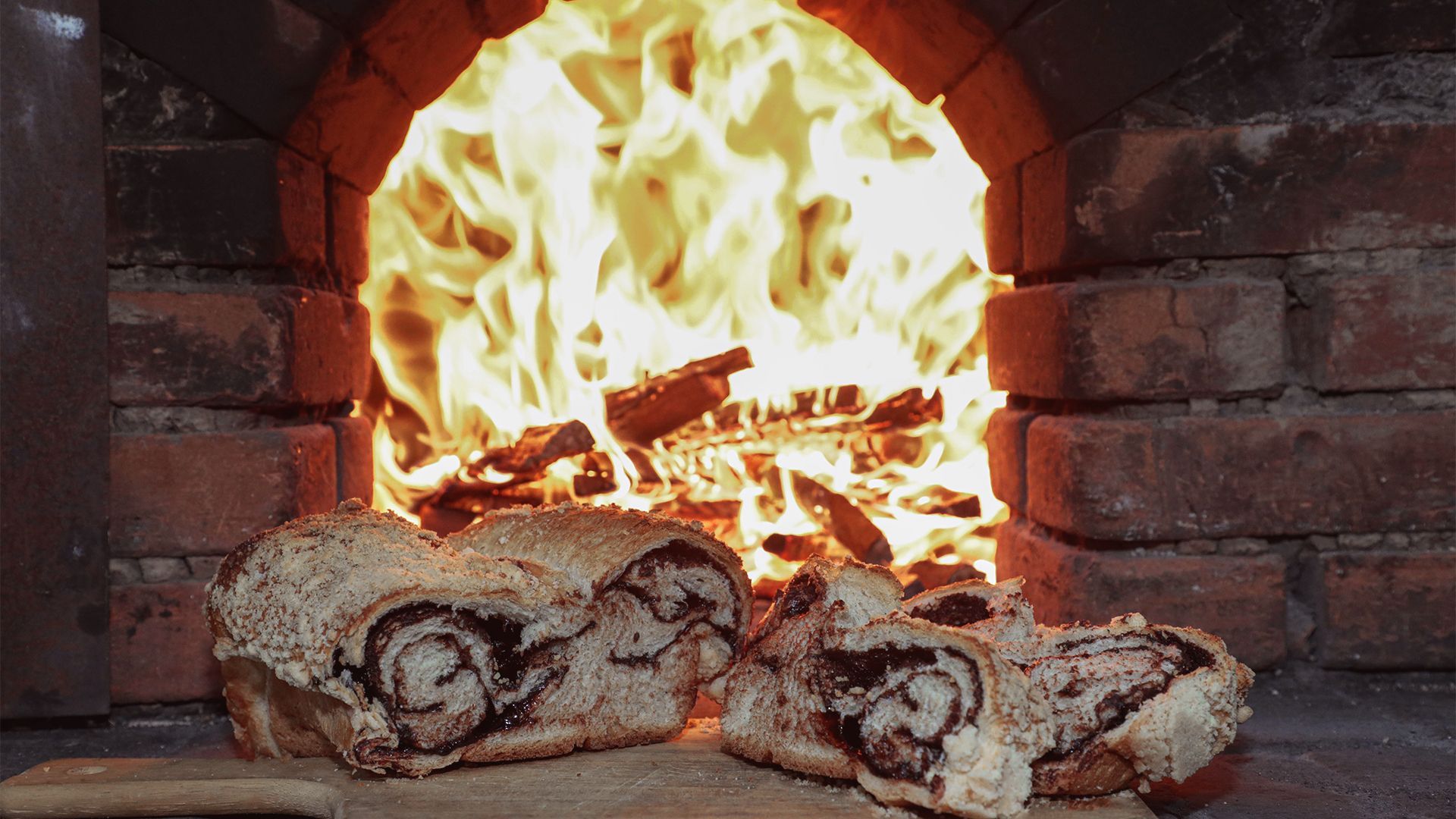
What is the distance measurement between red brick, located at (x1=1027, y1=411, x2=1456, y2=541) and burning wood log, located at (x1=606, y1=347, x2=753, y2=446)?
140cm

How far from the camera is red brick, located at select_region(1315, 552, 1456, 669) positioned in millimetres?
2492

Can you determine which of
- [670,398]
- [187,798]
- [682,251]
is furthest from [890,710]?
[682,251]

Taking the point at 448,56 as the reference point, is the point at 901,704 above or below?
below

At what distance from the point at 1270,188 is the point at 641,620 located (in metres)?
1.64

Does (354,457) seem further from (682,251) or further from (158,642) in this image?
(682,251)

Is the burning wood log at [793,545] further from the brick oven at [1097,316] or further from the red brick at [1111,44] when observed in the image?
the red brick at [1111,44]

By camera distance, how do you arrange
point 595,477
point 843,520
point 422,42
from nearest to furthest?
point 422,42 < point 843,520 < point 595,477

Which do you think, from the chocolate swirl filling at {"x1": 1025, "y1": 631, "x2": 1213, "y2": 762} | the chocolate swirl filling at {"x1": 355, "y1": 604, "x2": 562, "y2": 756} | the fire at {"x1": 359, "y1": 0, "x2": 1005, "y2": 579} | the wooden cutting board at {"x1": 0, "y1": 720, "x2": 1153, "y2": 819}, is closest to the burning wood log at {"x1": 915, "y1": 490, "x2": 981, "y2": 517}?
the fire at {"x1": 359, "y1": 0, "x2": 1005, "y2": 579}

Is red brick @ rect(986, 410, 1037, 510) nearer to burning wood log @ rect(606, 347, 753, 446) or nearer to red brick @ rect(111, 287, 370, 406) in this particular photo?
burning wood log @ rect(606, 347, 753, 446)

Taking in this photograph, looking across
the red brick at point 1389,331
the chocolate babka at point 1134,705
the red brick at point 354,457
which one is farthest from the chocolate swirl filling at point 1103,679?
the red brick at point 354,457

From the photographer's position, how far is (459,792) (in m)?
1.80

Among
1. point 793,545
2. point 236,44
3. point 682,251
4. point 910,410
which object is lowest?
point 793,545

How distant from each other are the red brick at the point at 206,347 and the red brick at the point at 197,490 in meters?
0.09

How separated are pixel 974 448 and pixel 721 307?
94cm
